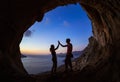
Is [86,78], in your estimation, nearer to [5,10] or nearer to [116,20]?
[116,20]

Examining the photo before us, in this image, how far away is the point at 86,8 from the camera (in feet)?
55.9

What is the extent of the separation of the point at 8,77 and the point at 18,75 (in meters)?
0.54

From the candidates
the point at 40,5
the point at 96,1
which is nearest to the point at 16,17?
the point at 40,5

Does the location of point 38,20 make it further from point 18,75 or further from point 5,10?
point 18,75

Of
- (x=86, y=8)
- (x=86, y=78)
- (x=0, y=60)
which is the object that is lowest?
(x=86, y=78)

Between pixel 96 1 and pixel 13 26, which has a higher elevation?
pixel 96 1

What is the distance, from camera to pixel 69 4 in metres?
15.7

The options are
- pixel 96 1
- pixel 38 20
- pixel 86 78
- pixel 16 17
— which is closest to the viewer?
pixel 86 78

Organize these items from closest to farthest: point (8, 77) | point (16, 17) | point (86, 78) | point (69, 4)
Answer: point (8, 77) → point (86, 78) → point (16, 17) → point (69, 4)

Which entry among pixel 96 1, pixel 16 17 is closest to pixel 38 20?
pixel 16 17

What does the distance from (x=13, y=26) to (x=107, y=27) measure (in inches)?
251

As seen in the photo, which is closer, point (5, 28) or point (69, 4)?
point (5, 28)

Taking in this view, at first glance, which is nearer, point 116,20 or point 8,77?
point 8,77

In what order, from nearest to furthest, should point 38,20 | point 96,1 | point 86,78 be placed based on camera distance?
point 86,78
point 96,1
point 38,20
